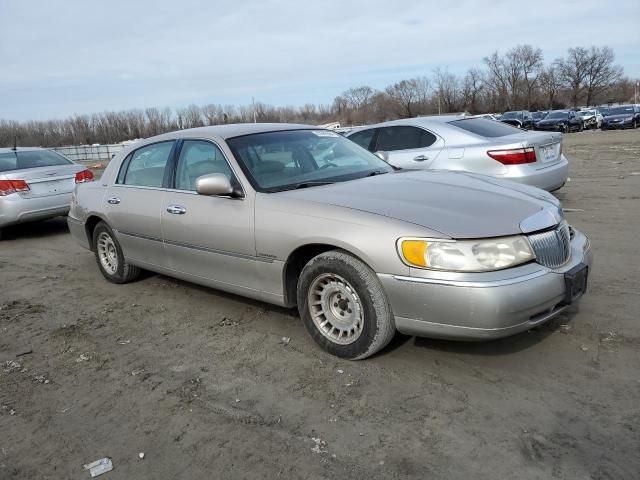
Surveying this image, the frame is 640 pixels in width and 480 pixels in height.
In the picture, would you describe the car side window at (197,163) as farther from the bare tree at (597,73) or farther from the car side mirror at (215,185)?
the bare tree at (597,73)

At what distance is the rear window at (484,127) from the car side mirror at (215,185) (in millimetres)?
4495

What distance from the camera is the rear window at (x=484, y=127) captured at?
7542 millimetres

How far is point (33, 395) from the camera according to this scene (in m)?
3.54

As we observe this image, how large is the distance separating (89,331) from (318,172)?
2.30m

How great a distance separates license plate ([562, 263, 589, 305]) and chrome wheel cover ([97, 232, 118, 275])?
4.32m

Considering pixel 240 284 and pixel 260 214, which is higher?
pixel 260 214

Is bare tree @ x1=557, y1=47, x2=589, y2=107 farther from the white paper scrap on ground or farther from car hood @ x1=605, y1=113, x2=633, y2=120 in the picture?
the white paper scrap on ground

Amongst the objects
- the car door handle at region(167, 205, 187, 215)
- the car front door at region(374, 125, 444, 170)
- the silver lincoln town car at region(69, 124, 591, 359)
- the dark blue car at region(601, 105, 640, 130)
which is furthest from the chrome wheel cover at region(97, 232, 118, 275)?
the dark blue car at region(601, 105, 640, 130)

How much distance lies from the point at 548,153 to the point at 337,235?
195 inches

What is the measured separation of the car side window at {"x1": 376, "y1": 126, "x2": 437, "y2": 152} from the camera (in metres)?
7.71

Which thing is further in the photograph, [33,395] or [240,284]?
[240,284]

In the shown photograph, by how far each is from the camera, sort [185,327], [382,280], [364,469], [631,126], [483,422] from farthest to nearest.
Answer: [631,126]
[185,327]
[382,280]
[483,422]
[364,469]

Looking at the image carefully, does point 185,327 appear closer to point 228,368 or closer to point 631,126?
point 228,368

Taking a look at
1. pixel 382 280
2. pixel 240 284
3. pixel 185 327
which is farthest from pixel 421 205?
pixel 185 327
